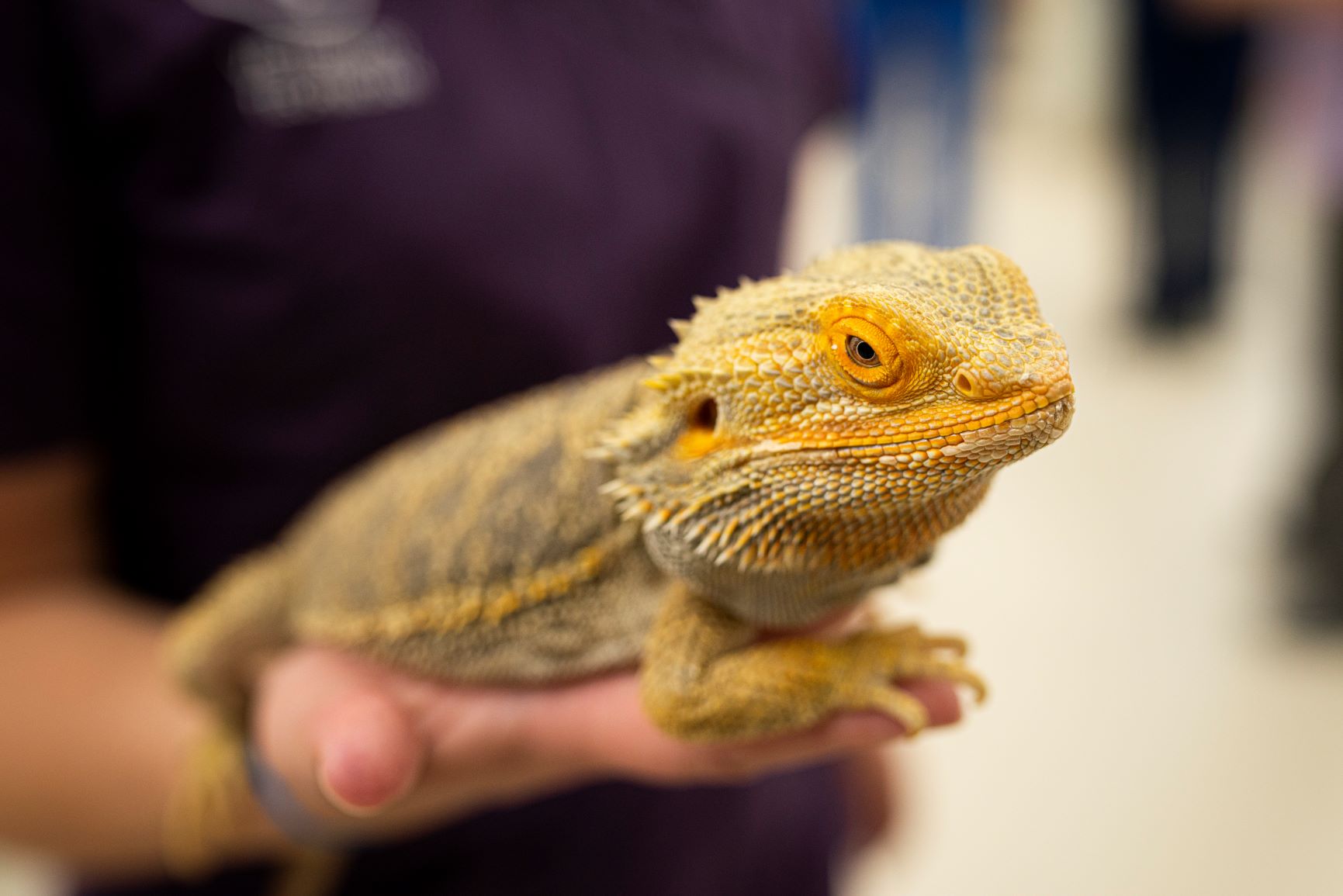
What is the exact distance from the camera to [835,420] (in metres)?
0.85

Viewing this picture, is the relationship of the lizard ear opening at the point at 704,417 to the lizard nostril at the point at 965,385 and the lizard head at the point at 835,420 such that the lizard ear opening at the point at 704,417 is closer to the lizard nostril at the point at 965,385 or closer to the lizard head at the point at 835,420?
the lizard head at the point at 835,420

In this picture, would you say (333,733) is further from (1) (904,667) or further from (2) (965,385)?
(2) (965,385)

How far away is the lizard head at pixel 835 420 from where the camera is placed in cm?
77

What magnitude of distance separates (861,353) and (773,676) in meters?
0.35

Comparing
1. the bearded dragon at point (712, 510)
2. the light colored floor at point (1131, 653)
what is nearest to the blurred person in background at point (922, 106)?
the light colored floor at point (1131, 653)

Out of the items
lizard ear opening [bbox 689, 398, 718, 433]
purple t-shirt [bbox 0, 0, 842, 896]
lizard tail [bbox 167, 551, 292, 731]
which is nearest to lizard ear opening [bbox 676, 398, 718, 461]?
lizard ear opening [bbox 689, 398, 718, 433]

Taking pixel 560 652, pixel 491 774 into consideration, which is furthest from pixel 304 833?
pixel 560 652

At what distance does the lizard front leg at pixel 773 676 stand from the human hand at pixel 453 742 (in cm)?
2

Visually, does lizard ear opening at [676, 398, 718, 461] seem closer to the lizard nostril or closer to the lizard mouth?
the lizard mouth

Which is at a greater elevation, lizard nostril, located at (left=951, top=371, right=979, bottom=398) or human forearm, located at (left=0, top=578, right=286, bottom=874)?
human forearm, located at (left=0, top=578, right=286, bottom=874)

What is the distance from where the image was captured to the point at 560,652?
4.02ft

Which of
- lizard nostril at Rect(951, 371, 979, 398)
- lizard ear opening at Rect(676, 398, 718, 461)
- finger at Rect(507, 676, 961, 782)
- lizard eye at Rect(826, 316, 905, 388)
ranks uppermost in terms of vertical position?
lizard ear opening at Rect(676, 398, 718, 461)

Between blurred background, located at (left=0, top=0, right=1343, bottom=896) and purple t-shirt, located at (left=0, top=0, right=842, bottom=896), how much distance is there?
581 millimetres

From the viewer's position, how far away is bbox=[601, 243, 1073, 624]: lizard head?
773mm
